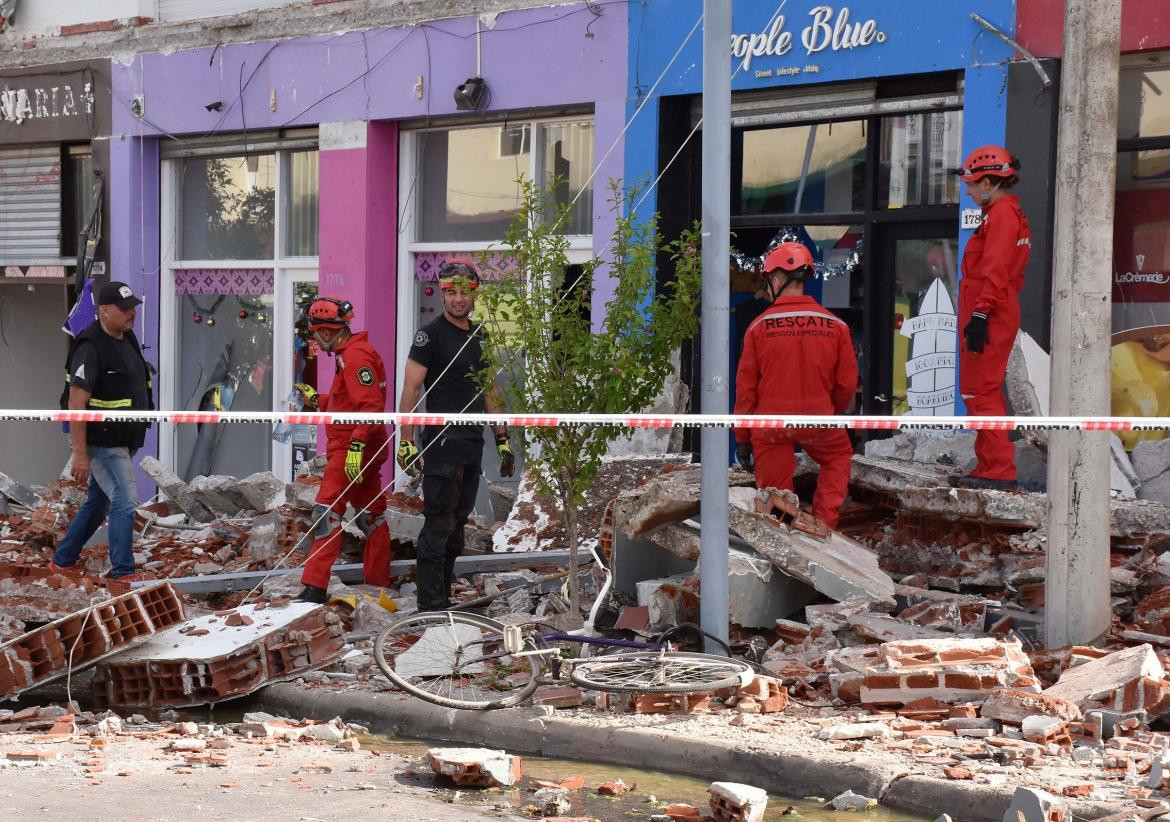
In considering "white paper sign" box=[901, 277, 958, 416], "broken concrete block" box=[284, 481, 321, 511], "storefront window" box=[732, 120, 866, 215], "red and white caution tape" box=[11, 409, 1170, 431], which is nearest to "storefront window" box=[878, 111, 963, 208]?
"storefront window" box=[732, 120, 866, 215]

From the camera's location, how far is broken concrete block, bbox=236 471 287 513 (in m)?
13.3

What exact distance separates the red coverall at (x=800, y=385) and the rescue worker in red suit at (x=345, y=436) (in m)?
2.35

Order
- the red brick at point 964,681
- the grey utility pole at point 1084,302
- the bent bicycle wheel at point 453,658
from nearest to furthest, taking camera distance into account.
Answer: the red brick at point 964,681
the bent bicycle wheel at point 453,658
the grey utility pole at point 1084,302

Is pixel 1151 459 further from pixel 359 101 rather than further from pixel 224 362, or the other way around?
pixel 224 362

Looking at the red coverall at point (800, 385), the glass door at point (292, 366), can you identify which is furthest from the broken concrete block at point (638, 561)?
the glass door at point (292, 366)

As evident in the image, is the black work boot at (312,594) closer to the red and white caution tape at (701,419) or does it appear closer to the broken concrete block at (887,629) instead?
the red and white caution tape at (701,419)

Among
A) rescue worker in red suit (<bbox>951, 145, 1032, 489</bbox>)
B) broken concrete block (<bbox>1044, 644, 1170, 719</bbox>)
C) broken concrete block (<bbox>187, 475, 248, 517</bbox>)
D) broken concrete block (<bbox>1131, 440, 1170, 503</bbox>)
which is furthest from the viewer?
broken concrete block (<bbox>187, 475, 248, 517</bbox>)

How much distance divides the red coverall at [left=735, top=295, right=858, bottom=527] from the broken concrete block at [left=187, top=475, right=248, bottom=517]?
5707mm

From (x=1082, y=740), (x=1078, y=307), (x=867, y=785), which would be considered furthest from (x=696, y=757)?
(x=1078, y=307)

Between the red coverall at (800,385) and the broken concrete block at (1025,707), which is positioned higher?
the red coverall at (800,385)

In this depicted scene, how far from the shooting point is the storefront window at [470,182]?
14.4m

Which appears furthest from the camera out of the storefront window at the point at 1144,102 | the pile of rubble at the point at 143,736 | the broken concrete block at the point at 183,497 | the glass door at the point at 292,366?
the glass door at the point at 292,366

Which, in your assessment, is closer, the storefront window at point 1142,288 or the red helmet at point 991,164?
the red helmet at point 991,164

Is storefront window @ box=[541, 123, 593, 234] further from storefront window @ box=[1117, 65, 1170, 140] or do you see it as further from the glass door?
storefront window @ box=[1117, 65, 1170, 140]
